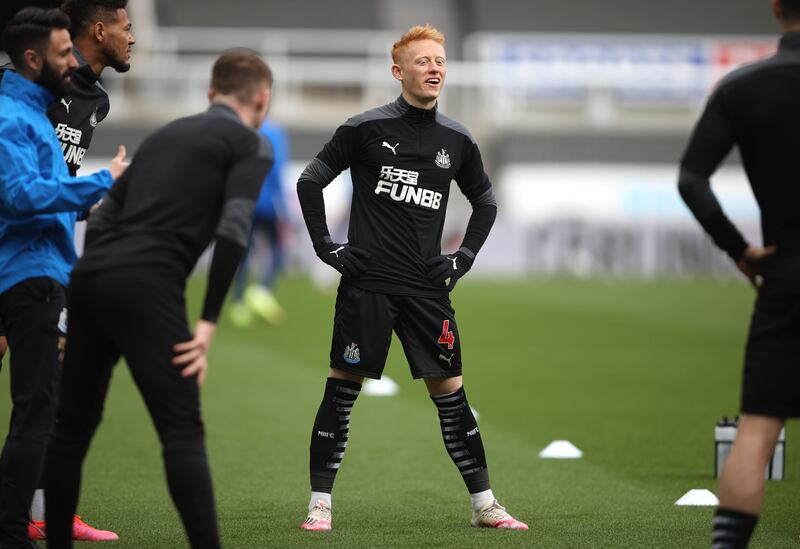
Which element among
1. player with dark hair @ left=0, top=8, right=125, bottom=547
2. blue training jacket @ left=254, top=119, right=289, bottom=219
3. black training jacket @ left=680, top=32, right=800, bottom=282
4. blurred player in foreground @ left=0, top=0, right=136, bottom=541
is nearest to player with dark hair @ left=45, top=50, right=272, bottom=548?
player with dark hair @ left=0, top=8, right=125, bottom=547

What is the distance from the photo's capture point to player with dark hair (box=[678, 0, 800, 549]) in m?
4.45

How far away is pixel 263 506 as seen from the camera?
6.78 meters

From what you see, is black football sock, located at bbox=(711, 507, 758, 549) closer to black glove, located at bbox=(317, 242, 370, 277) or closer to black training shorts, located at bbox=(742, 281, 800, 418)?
black training shorts, located at bbox=(742, 281, 800, 418)

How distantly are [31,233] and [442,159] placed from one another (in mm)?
1930

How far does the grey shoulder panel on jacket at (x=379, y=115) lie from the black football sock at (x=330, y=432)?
1.19m

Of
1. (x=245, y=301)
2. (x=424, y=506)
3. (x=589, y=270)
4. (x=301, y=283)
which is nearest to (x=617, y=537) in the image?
(x=424, y=506)

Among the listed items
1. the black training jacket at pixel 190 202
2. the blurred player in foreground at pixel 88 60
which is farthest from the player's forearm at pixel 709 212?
the blurred player in foreground at pixel 88 60

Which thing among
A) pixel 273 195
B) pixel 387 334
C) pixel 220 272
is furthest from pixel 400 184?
pixel 273 195

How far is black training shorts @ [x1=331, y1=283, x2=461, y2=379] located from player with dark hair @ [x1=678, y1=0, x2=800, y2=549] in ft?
6.09

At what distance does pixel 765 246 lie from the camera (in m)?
4.62

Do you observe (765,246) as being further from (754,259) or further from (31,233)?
(31,233)

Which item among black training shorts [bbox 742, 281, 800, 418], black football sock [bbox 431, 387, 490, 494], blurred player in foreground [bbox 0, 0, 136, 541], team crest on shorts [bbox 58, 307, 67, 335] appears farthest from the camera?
black football sock [bbox 431, 387, 490, 494]

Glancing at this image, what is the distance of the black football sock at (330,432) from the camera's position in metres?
6.23

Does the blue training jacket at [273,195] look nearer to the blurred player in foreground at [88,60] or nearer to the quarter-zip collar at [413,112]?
the quarter-zip collar at [413,112]
